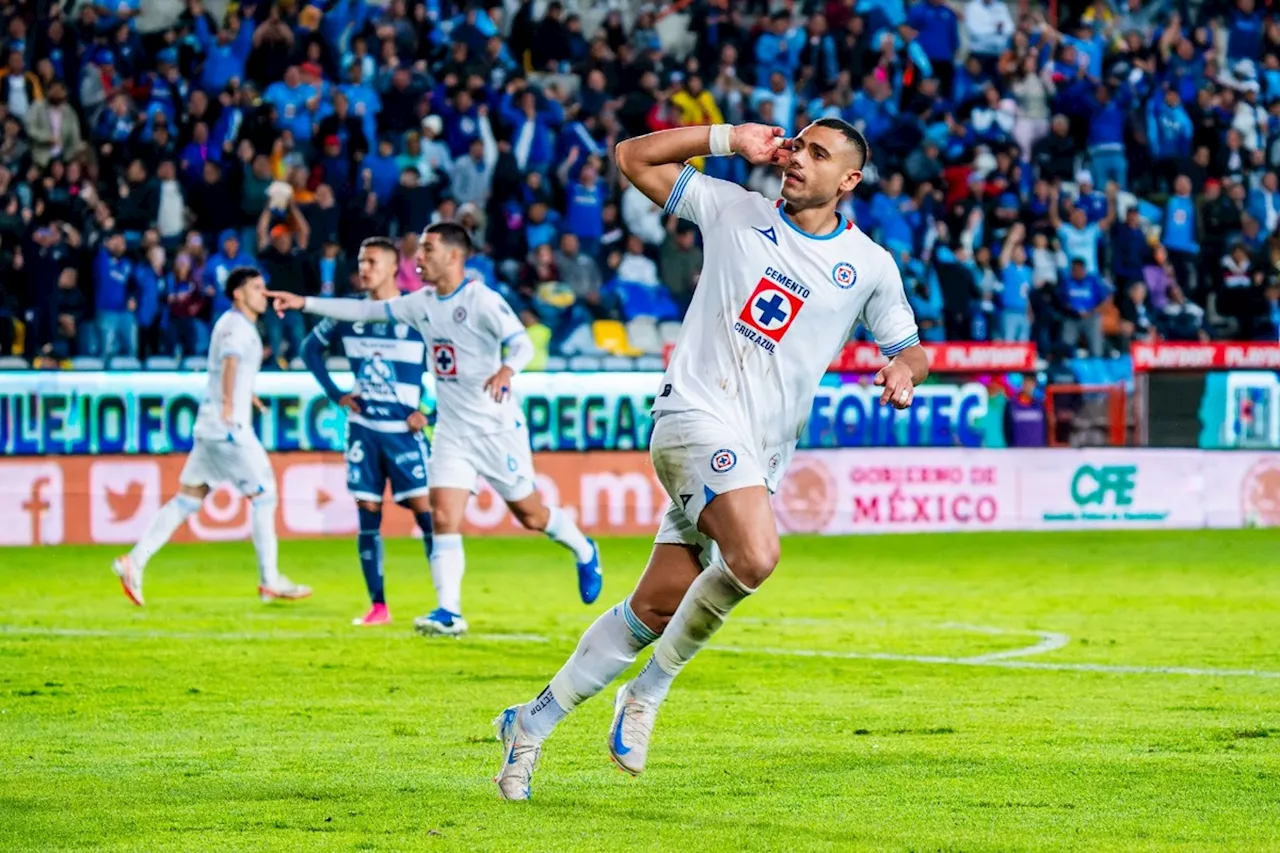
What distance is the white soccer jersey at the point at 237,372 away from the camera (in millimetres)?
14117

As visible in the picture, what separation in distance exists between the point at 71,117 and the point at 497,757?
17.7 m

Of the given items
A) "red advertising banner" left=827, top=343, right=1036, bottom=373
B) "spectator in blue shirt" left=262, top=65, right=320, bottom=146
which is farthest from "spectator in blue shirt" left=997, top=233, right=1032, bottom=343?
"spectator in blue shirt" left=262, top=65, right=320, bottom=146

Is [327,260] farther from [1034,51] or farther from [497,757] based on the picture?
[497,757]

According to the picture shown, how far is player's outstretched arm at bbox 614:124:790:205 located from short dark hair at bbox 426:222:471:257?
532 centimetres

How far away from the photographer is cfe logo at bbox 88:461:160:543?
19.3 m

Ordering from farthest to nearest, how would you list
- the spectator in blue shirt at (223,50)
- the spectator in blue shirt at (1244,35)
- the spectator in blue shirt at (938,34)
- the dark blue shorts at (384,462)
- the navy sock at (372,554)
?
the spectator in blue shirt at (1244,35), the spectator in blue shirt at (938,34), the spectator in blue shirt at (223,50), the dark blue shorts at (384,462), the navy sock at (372,554)

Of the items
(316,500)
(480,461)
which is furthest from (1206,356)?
(480,461)

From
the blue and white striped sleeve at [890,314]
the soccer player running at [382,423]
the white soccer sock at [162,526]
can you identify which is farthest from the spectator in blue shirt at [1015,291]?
the blue and white striped sleeve at [890,314]

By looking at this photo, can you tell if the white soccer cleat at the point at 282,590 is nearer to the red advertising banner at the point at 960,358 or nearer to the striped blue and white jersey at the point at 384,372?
the striped blue and white jersey at the point at 384,372

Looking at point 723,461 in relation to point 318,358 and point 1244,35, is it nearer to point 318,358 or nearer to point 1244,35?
point 318,358

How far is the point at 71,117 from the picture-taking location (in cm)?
2303

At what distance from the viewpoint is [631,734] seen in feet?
20.9

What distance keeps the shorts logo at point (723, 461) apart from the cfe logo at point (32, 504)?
14.2m

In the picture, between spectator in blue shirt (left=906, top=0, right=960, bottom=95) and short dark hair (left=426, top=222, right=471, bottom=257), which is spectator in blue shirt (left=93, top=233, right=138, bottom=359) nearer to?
short dark hair (left=426, top=222, right=471, bottom=257)
